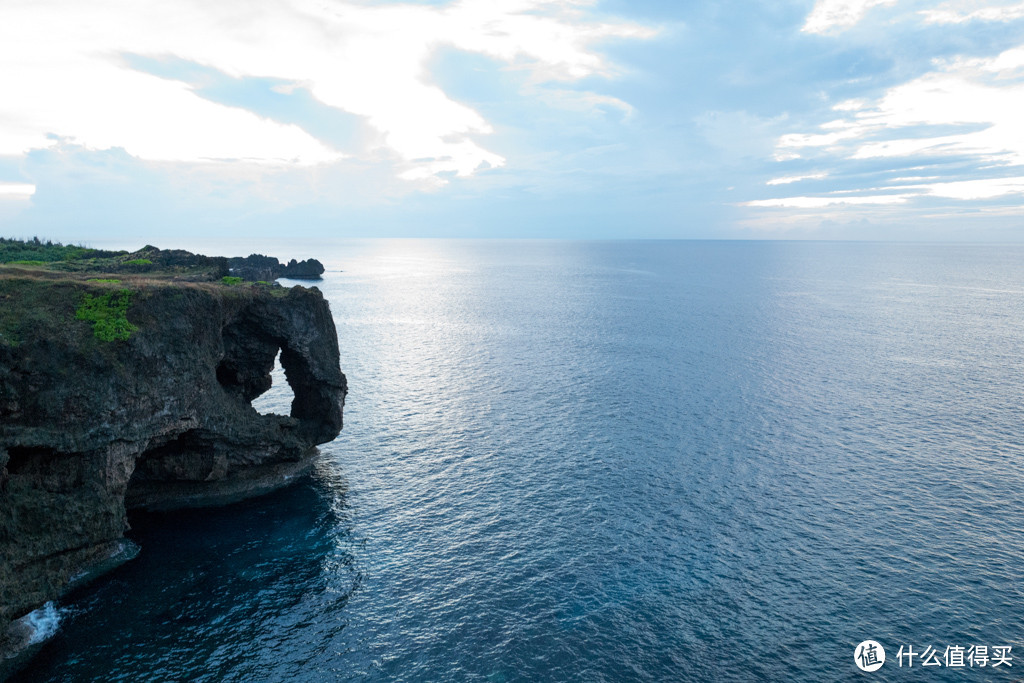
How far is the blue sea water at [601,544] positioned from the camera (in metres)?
35.7

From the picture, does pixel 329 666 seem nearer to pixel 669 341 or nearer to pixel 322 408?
pixel 322 408

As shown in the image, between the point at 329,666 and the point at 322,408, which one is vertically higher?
the point at 322,408

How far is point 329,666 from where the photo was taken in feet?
113

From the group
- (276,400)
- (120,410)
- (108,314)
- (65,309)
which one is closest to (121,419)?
(120,410)

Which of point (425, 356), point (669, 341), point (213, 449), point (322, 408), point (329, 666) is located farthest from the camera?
point (669, 341)

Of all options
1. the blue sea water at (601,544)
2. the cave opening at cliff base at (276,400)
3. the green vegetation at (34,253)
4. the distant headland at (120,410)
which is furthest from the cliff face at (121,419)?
the green vegetation at (34,253)

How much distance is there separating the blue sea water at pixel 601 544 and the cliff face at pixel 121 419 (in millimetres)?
3712

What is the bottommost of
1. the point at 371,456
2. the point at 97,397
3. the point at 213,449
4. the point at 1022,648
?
the point at 1022,648

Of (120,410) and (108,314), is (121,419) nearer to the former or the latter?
(120,410)

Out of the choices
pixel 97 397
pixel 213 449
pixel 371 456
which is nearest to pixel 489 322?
pixel 371 456

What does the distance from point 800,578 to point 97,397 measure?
55111 millimetres

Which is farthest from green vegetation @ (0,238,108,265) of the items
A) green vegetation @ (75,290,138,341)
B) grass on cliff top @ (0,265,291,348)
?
green vegetation @ (75,290,138,341)

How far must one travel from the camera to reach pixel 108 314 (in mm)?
43812

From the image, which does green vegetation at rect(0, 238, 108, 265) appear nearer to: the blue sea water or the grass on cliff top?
the blue sea water
